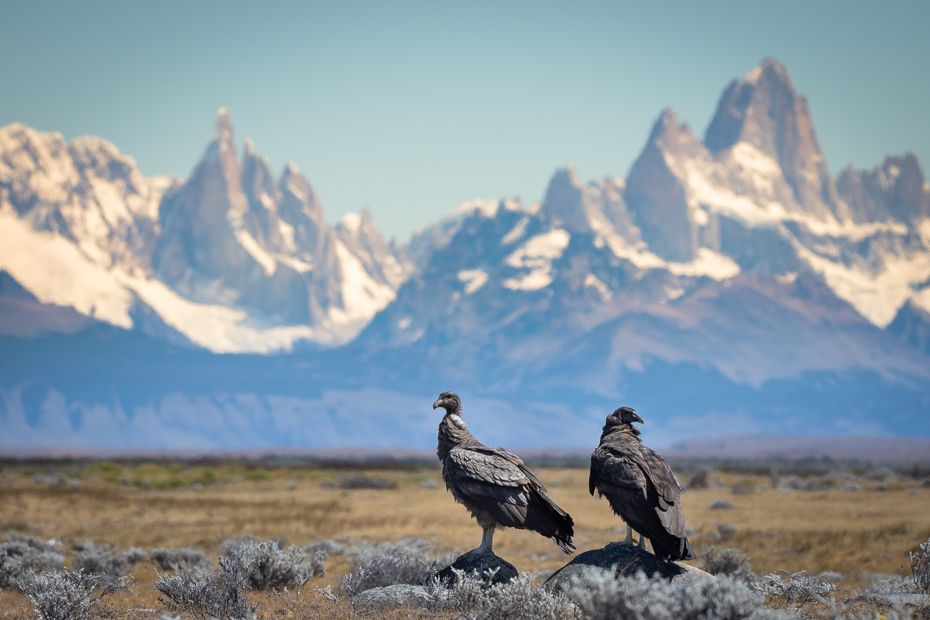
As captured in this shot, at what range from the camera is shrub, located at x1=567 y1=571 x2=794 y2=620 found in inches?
356

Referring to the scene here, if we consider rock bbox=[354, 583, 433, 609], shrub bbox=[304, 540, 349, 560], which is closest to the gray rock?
rock bbox=[354, 583, 433, 609]

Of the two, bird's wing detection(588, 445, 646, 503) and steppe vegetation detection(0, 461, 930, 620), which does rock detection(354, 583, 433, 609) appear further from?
bird's wing detection(588, 445, 646, 503)

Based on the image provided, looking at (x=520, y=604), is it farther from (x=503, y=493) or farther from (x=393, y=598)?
(x=393, y=598)

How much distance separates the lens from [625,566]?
1168 centimetres

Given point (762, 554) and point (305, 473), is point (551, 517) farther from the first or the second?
point (305, 473)

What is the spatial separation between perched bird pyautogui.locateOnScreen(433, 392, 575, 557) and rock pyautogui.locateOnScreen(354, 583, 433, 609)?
1.49m

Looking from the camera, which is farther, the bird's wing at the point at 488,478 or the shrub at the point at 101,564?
the shrub at the point at 101,564

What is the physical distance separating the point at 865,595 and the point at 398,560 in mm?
8313

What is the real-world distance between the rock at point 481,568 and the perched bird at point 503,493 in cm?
53

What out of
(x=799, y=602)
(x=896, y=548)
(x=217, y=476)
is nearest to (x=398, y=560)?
(x=799, y=602)

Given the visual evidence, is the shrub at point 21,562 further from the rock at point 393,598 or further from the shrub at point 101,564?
the rock at point 393,598

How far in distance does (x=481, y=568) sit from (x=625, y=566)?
2.50 meters

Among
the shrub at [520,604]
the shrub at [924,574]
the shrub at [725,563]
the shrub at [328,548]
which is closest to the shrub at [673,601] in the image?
the shrub at [520,604]

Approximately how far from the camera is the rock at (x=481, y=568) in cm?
1305
